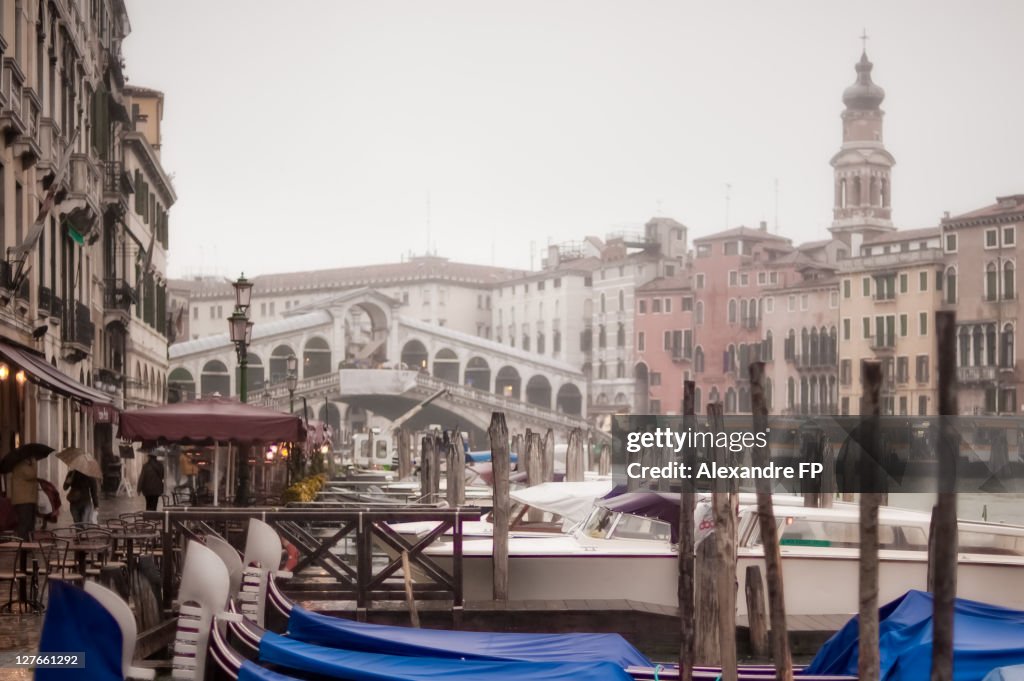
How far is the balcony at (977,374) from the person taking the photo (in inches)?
2227

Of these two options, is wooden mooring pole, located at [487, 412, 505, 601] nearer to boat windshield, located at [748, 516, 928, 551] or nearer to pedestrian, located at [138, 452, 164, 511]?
boat windshield, located at [748, 516, 928, 551]

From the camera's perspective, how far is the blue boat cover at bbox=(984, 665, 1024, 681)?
772cm

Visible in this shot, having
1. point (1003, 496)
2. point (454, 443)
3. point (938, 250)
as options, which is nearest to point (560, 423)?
point (938, 250)

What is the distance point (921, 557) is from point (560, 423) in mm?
51256

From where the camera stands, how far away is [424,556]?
12133mm

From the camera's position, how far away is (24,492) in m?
13.6

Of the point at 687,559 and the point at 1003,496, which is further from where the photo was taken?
the point at 1003,496

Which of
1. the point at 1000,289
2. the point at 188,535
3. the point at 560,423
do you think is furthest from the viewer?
the point at 560,423

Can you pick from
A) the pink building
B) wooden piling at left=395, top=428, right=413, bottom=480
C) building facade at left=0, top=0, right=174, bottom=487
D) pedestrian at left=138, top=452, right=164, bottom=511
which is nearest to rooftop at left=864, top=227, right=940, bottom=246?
the pink building

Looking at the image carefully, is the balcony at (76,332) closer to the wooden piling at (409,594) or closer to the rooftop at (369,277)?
the wooden piling at (409,594)

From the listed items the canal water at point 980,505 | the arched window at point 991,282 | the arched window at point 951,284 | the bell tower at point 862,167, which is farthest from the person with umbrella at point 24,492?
the bell tower at point 862,167

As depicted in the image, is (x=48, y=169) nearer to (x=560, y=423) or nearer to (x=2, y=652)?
(x=2, y=652)

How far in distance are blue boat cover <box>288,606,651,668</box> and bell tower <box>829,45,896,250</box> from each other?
231ft

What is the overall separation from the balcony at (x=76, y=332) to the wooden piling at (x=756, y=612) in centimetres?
1150
